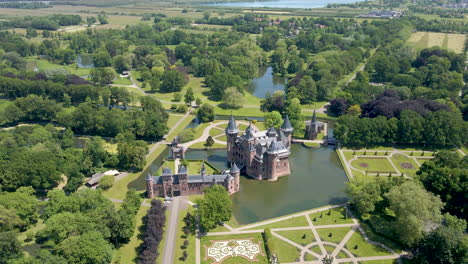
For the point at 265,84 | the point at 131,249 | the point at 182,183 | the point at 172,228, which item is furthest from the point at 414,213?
the point at 265,84

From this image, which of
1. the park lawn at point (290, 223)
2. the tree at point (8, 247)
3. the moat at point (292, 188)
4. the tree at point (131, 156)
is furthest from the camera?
the tree at point (131, 156)

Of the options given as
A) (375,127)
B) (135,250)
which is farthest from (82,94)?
(375,127)

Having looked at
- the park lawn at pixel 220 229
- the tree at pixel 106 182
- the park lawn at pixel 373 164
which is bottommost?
the park lawn at pixel 220 229

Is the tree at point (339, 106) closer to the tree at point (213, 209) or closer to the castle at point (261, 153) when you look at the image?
the castle at point (261, 153)

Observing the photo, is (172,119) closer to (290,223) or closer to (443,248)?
(290,223)

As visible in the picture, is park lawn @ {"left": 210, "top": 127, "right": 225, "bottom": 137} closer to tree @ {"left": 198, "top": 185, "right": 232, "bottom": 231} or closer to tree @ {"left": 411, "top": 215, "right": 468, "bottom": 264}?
tree @ {"left": 198, "top": 185, "right": 232, "bottom": 231}

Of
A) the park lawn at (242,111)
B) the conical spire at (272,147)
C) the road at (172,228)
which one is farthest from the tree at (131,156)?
the park lawn at (242,111)

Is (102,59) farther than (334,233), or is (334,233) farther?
(102,59)
